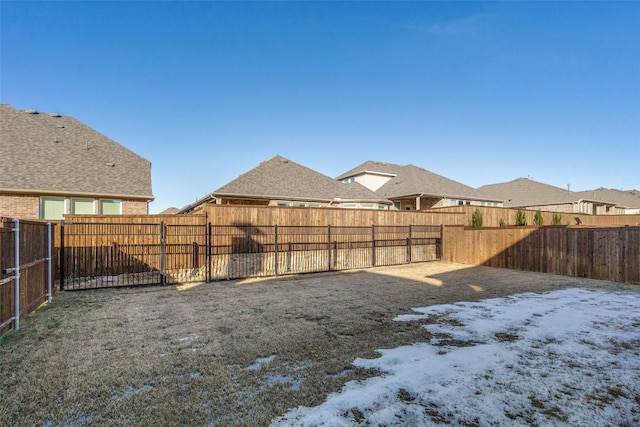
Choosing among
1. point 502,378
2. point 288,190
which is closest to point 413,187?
point 288,190

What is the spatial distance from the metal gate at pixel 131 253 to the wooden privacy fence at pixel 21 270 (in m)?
2.97

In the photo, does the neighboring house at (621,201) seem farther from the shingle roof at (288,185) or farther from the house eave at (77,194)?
the house eave at (77,194)

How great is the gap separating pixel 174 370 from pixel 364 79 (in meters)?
16.4

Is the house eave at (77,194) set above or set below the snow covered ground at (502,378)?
above

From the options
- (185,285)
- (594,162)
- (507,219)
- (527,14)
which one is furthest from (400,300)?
(594,162)

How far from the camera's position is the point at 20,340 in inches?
168

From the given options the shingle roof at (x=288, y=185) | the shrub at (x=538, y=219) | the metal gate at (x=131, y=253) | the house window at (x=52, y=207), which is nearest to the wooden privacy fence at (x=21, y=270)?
the metal gate at (x=131, y=253)

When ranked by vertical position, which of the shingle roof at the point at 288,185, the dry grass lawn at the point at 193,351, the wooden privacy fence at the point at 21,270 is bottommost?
the dry grass lawn at the point at 193,351

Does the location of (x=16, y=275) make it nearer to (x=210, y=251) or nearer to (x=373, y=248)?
(x=210, y=251)

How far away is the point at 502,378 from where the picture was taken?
3.03 m

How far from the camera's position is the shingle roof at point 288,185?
17.1m

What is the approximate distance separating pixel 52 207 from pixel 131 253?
6.00 m

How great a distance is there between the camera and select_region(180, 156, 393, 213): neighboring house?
16812 millimetres

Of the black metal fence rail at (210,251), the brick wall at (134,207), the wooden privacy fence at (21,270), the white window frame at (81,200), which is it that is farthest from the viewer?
the brick wall at (134,207)
